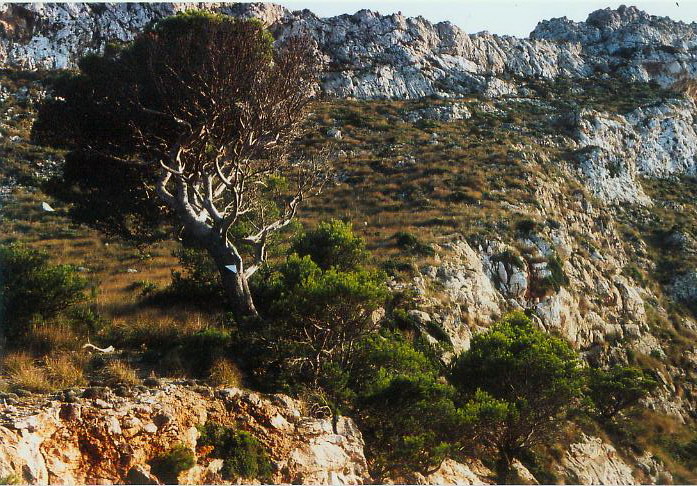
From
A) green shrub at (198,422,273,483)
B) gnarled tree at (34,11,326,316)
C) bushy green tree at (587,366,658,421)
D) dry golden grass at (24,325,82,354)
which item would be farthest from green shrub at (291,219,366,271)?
bushy green tree at (587,366,658,421)

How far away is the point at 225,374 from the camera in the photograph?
9.52m

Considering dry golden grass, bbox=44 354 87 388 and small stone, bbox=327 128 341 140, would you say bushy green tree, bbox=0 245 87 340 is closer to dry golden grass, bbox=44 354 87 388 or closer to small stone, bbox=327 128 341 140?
dry golden grass, bbox=44 354 87 388

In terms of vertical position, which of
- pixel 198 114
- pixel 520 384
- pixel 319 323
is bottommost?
pixel 520 384

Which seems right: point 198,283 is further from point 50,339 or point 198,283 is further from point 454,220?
point 454,220

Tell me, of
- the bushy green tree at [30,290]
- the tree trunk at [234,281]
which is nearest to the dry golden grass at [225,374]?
the tree trunk at [234,281]

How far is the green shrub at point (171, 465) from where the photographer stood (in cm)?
715

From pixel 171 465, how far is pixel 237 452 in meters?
1.15

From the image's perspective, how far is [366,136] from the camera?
160ft

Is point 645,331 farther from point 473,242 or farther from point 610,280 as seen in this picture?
point 473,242

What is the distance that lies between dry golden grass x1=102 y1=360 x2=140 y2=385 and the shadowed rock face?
57.6 meters

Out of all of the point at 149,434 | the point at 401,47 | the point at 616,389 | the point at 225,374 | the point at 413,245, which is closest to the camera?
the point at 149,434

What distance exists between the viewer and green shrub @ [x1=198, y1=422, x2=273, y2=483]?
7.90 metres

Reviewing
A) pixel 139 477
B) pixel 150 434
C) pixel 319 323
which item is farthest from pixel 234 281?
pixel 139 477

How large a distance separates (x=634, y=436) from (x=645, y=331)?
983 cm
